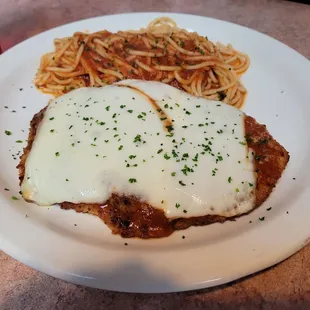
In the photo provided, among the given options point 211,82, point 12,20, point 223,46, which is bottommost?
point 12,20

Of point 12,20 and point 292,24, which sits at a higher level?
point 292,24

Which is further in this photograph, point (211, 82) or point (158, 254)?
point (211, 82)

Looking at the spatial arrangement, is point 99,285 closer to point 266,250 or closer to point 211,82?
point 266,250

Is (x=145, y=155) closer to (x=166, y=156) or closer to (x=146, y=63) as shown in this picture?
(x=166, y=156)

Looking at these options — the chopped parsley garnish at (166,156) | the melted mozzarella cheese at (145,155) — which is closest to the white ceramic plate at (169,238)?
the melted mozzarella cheese at (145,155)

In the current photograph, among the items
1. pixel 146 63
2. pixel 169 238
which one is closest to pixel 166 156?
pixel 169 238

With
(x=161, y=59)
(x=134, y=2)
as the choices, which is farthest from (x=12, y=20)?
(x=161, y=59)
